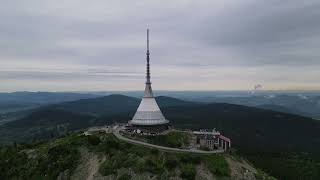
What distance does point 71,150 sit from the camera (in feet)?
278

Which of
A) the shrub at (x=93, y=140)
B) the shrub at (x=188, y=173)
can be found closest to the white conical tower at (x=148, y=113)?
the shrub at (x=93, y=140)

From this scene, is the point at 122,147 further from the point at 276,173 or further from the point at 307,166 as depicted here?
the point at 307,166

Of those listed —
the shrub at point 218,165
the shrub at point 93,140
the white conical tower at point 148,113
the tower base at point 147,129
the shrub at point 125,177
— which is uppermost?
the white conical tower at point 148,113

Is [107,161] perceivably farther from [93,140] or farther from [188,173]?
[188,173]

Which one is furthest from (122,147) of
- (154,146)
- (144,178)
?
(144,178)

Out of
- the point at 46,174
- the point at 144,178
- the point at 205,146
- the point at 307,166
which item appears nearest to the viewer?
the point at 144,178

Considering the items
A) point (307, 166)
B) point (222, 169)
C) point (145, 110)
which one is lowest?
point (307, 166)

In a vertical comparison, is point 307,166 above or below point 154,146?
below

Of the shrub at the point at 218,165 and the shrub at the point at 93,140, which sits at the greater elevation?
the shrub at the point at 93,140

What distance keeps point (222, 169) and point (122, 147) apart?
2105cm

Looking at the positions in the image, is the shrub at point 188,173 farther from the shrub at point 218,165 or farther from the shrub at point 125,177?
the shrub at point 125,177

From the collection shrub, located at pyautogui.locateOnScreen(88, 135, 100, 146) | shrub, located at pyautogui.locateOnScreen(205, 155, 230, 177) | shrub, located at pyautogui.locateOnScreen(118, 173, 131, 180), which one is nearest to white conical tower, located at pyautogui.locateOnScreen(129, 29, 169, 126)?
shrub, located at pyautogui.locateOnScreen(88, 135, 100, 146)

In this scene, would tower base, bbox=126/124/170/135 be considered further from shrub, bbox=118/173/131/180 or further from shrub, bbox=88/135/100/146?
shrub, bbox=118/173/131/180

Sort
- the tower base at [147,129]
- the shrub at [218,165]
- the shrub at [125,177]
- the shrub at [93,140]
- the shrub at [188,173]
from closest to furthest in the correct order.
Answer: the shrub at [125,177] < the shrub at [188,173] < the shrub at [218,165] < the shrub at [93,140] < the tower base at [147,129]
